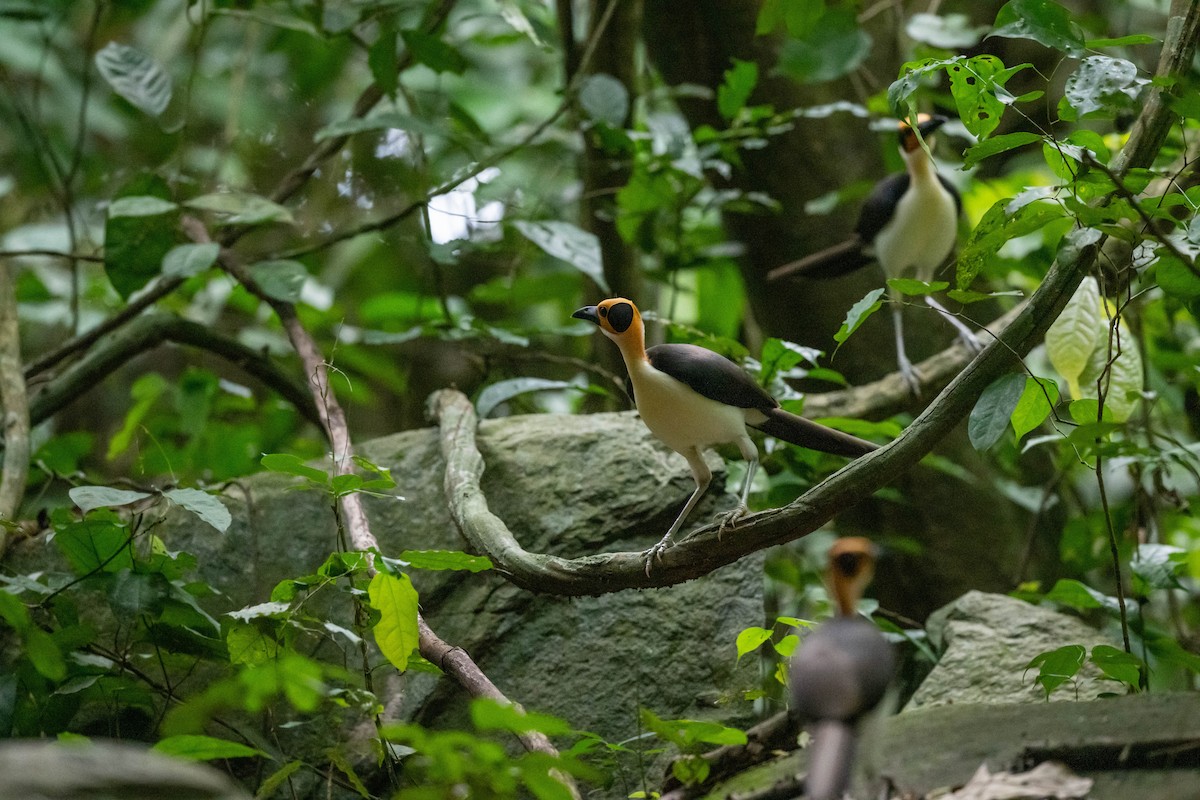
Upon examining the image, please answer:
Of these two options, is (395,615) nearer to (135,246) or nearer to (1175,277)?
(1175,277)

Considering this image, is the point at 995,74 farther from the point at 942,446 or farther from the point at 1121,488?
the point at 1121,488

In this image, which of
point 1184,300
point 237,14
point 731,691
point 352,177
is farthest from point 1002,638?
point 352,177

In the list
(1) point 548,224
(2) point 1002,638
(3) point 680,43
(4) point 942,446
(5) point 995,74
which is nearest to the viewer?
(5) point 995,74

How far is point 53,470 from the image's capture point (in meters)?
3.75

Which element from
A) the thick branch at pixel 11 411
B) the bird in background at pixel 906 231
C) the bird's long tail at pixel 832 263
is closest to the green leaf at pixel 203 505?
the thick branch at pixel 11 411

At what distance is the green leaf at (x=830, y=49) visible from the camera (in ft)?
14.8

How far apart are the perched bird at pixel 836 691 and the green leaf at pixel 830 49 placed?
128 inches

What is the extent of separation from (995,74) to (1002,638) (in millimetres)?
1935

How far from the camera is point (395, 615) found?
7.48 feet

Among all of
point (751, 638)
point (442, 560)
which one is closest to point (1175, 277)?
point (751, 638)

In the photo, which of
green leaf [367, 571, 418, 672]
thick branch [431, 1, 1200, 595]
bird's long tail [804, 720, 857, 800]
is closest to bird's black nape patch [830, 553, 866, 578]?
thick branch [431, 1, 1200, 595]

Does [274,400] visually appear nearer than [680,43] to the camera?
No

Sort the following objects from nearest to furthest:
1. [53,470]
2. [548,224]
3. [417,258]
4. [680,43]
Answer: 1. [53,470]
2. [548,224]
3. [680,43]
4. [417,258]

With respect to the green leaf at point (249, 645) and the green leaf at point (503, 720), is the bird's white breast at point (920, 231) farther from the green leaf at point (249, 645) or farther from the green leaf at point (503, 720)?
the green leaf at point (503, 720)
